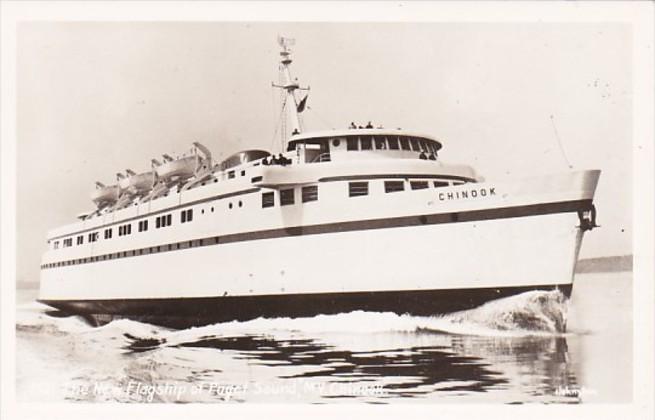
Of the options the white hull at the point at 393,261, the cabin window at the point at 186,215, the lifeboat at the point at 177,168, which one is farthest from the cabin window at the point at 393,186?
the cabin window at the point at 186,215

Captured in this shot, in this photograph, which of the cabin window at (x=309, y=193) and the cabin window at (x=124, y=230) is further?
the cabin window at (x=124, y=230)

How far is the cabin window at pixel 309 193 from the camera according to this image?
6.33 metres

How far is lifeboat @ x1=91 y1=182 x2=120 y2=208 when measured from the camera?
6921mm

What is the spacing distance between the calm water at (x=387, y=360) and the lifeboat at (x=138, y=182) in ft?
5.64

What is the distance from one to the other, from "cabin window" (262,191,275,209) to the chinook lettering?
1665 mm

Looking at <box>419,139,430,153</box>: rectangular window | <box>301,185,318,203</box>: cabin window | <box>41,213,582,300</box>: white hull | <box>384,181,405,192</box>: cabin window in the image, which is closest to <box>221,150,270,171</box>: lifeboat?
<box>301,185,318,203</box>: cabin window

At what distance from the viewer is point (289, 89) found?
6480mm

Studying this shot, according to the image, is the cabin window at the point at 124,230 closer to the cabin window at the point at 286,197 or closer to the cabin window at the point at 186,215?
the cabin window at the point at 186,215

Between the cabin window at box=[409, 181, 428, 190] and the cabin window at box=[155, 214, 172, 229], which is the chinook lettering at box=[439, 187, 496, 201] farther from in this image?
the cabin window at box=[155, 214, 172, 229]

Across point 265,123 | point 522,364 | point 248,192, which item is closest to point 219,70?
point 265,123

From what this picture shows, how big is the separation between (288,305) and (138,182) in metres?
2.54

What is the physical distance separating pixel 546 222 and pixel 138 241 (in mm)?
4572

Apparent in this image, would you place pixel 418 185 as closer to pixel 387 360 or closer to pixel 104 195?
pixel 387 360

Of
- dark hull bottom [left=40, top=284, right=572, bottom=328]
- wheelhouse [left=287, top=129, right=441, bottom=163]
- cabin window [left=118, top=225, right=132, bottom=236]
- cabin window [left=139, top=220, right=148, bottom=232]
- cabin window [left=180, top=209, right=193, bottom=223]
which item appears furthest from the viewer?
cabin window [left=118, top=225, right=132, bottom=236]
